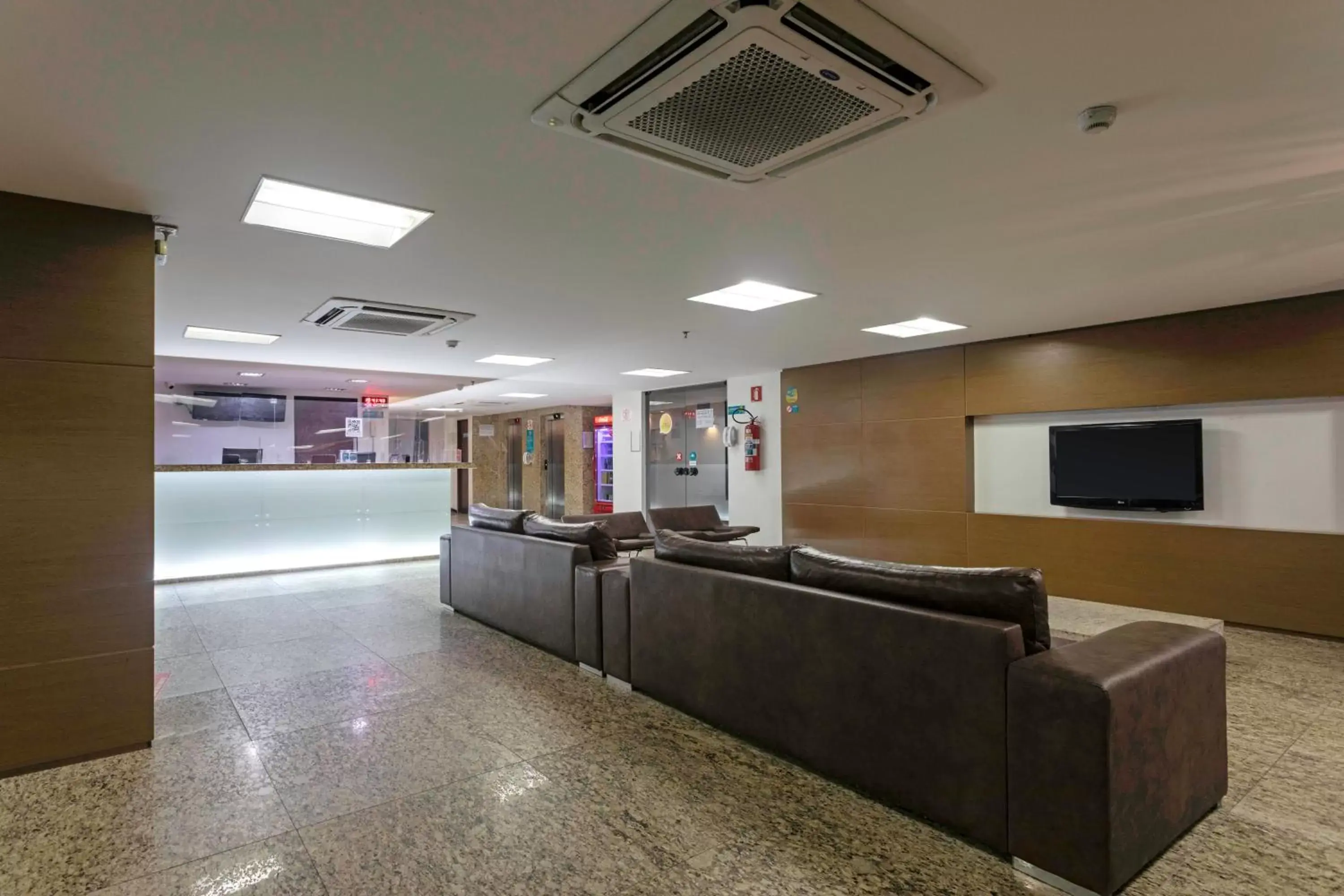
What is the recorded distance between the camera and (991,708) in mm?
2113

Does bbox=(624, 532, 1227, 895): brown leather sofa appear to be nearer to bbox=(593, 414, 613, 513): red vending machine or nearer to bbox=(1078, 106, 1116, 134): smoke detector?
bbox=(1078, 106, 1116, 134): smoke detector

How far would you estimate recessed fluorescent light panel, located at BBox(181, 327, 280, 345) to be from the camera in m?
5.70

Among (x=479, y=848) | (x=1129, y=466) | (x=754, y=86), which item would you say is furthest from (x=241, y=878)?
(x=1129, y=466)

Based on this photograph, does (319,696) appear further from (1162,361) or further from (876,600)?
(1162,361)

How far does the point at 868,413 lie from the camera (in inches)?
297

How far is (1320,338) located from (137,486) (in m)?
6.97

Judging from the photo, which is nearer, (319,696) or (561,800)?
(561,800)

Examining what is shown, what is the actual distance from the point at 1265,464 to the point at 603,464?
979cm

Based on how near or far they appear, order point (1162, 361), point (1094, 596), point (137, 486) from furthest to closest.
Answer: point (1094, 596), point (1162, 361), point (137, 486)

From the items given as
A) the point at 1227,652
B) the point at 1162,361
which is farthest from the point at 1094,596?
the point at 1162,361

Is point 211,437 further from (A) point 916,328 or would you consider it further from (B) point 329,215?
(A) point 916,328

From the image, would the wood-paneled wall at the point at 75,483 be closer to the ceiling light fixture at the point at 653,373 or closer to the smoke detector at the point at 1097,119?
the smoke detector at the point at 1097,119

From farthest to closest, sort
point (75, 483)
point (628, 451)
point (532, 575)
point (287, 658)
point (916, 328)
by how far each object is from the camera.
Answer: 1. point (628, 451)
2. point (916, 328)
3. point (532, 575)
4. point (287, 658)
5. point (75, 483)

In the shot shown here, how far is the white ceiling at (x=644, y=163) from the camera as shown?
1769 millimetres
